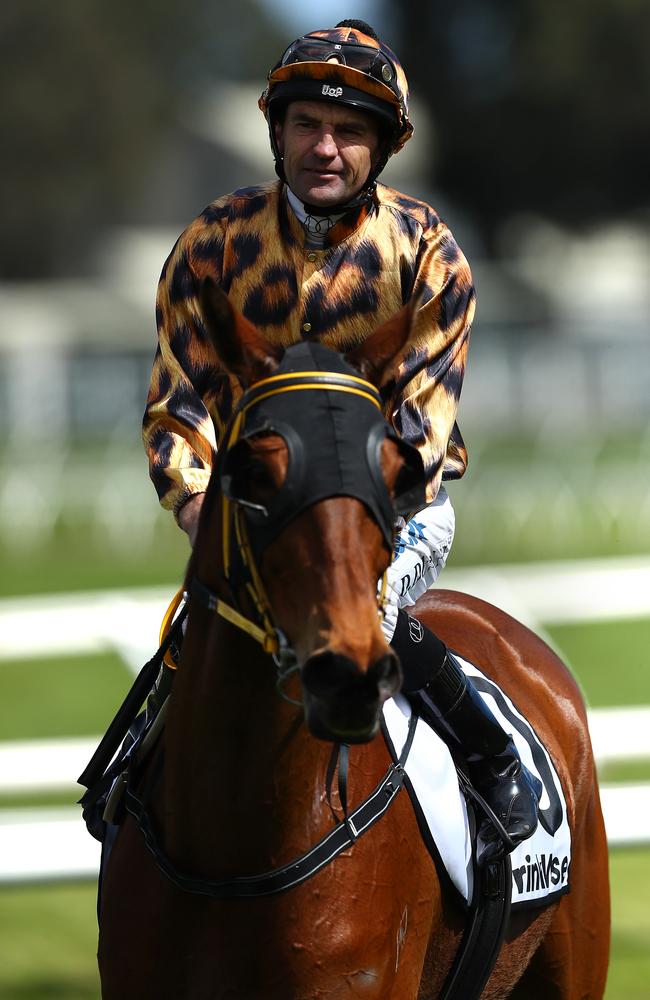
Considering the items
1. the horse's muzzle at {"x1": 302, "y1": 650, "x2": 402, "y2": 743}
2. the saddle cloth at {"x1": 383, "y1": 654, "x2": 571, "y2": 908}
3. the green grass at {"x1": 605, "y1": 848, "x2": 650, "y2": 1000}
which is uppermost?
the horse's muzzle at {"x1": 302, "y1": 650, "x2": 402, "y2": 743}

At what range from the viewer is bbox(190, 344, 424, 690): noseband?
268cm

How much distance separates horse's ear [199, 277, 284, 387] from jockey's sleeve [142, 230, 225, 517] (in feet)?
1.67

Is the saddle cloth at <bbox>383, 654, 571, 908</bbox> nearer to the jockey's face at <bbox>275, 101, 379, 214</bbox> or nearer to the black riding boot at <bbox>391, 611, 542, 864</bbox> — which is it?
the black riding boot at <bbox>391, 611, 542, 864</bbox>

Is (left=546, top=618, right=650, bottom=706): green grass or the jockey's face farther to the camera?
(left=546, top=618, right=650, bottom=706): green grass

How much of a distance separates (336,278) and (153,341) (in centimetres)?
3870

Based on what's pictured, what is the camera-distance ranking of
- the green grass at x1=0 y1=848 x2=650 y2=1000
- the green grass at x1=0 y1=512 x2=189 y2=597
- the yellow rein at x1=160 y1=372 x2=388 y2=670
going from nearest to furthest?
the yellow rein at x1=160 y1=372 x2=388 y2=670
the green grass at x1=0 y1=848 x2=650 y2=1000
the green grass at x1=0 y1=512 x2=189 y2=597

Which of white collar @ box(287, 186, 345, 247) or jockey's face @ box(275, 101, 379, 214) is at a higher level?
jockey's face @ box(275, 101, 379, 214)

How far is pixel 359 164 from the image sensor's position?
355cm

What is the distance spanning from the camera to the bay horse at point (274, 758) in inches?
104

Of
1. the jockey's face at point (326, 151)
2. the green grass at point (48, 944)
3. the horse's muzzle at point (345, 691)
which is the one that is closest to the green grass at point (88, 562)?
the green grass at point (48, 944)

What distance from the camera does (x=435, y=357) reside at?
3529 millimetres

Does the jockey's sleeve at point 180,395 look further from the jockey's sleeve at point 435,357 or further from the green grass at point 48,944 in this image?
the green grass at point 48,944

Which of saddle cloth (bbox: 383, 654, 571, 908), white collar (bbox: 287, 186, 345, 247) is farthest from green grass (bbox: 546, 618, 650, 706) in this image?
white collar (bbox: 287, 186, 345, 247)

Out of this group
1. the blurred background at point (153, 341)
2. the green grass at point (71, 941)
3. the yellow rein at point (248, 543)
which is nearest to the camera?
the yellow rein at point (248, 543)
